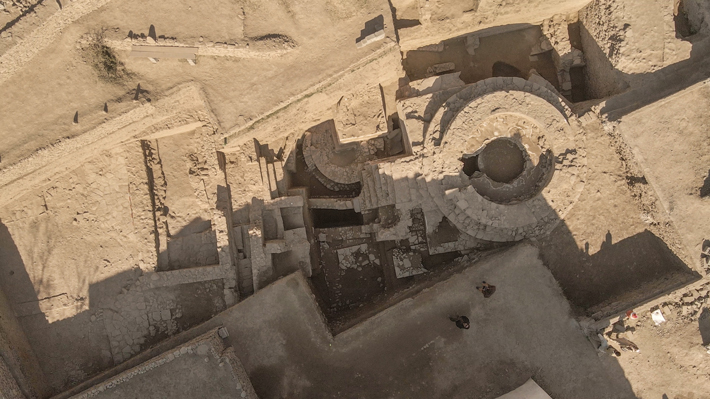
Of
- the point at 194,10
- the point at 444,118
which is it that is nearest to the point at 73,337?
the point at 194,10

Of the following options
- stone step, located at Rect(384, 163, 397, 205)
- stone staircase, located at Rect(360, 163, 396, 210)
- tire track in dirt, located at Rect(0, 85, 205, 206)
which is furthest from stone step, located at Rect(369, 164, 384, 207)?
tire track in dirt, located at Rect(0, 85, 205, 206)

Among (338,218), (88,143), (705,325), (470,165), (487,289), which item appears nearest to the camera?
(487,289)

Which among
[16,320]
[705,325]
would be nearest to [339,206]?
[16,320]

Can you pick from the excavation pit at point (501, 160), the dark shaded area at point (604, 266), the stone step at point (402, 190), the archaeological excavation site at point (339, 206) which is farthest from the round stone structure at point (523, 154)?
the dark shaded area at point (604, 266)

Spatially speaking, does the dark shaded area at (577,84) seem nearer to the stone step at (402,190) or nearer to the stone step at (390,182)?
the stone step at (402,190)

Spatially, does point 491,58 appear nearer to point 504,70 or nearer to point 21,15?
point 504,70

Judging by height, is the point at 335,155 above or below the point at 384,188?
above
